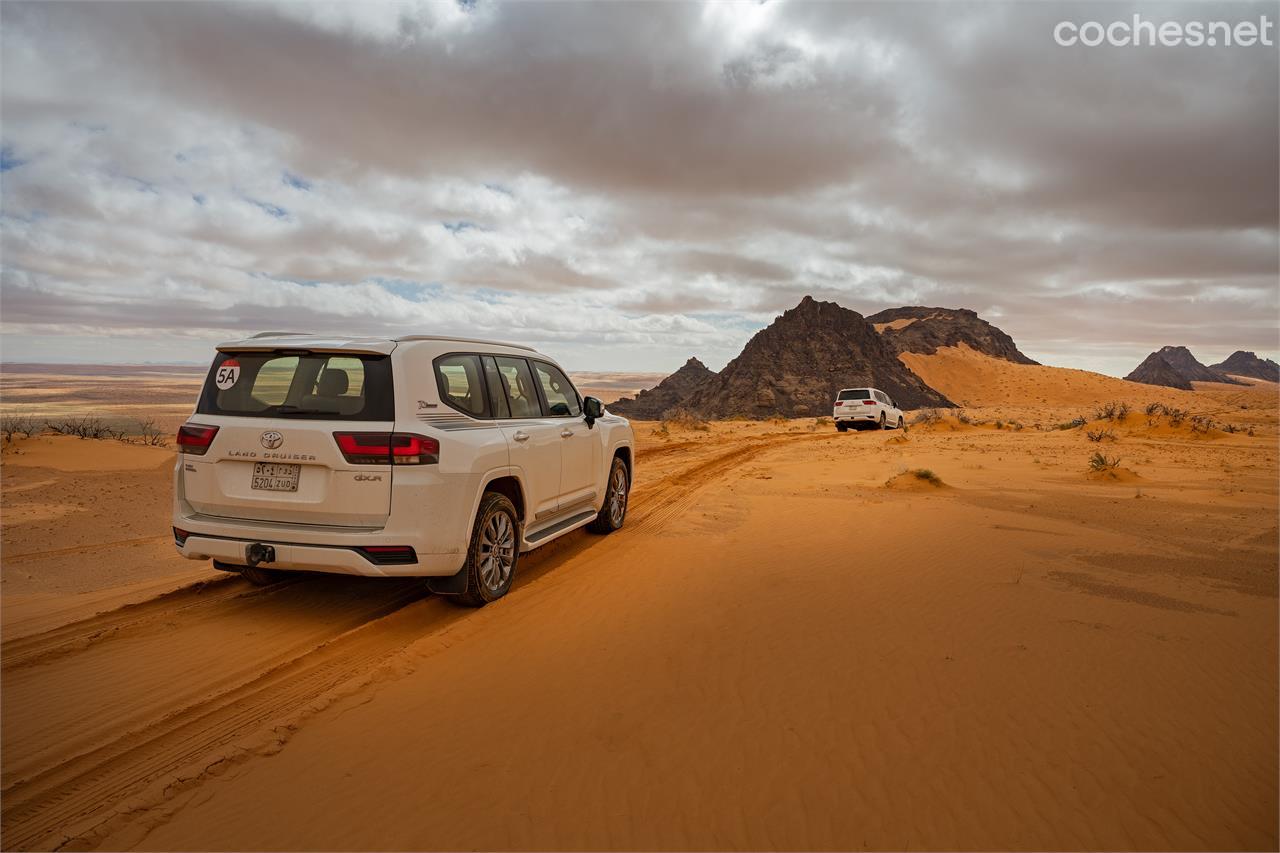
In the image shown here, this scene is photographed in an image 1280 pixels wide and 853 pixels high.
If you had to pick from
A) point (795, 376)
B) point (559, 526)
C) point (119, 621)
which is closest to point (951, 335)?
point (795, 376)

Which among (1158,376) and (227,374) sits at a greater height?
(1158,376)

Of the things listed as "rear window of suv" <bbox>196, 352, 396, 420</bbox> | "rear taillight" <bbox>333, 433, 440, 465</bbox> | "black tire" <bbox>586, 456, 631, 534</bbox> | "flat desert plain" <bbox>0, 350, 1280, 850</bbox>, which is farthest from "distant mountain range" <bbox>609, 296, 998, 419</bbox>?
"rear taillight" <bbox>333, 433, 440, 465</bbox>

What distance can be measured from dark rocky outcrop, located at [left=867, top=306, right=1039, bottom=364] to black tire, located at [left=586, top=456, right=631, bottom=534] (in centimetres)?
7128

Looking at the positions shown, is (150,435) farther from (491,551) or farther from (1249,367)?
(1249,367)

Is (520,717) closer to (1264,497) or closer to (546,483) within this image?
(546,483)

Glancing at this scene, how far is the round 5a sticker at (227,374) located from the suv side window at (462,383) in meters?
1.36

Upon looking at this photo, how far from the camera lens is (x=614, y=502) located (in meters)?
8.03

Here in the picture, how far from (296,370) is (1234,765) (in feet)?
19.0

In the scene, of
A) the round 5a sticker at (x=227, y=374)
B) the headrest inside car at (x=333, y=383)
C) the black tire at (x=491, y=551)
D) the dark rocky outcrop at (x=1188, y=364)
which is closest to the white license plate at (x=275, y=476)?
the headrest inside car at (x=333, y=383)

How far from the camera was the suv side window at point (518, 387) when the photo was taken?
6.12 m

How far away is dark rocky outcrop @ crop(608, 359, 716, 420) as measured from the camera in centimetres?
4906

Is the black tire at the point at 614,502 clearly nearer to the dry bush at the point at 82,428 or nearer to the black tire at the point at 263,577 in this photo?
the black tire at the point at 263,577

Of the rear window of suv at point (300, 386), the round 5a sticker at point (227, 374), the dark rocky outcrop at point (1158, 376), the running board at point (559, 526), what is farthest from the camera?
the dark rocky outcrop at point (1158, 376)

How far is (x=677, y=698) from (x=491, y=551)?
214 centimetres
